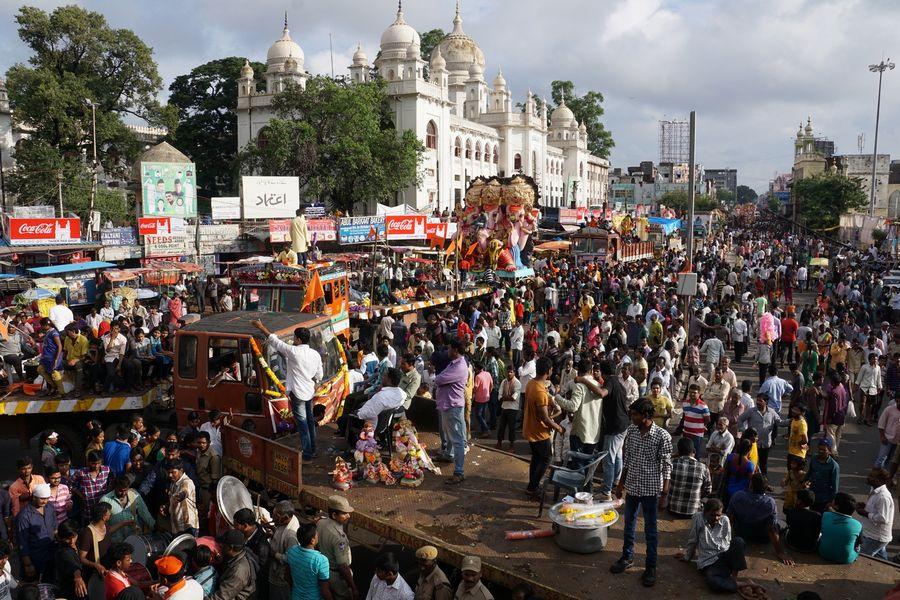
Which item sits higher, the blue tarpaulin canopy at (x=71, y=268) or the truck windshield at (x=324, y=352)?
the blue tarpaulin canopy at (x=71, y=268)

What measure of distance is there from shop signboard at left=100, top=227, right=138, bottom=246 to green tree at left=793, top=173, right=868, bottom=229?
164 ft

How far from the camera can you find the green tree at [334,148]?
139ft

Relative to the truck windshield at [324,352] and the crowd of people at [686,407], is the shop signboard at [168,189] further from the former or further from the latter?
the truck windshield at [324,352]

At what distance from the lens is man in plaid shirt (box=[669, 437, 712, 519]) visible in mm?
6699

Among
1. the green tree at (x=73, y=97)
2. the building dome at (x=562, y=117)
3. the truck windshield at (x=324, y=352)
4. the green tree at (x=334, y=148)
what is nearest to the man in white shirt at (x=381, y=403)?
the truck windshield at (x=324, y=352)

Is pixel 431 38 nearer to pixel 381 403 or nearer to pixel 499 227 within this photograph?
pixel 499 227

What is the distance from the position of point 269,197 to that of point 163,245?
697cm

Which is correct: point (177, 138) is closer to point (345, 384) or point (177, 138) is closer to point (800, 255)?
point (800, 255)

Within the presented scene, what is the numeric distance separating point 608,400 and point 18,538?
19.7ft

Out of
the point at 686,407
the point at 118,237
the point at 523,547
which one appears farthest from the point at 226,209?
the point at 523,547

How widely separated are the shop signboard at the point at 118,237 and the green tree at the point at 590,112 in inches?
2787

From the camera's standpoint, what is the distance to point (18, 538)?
6.59 metres

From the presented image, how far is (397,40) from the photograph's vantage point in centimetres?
5434

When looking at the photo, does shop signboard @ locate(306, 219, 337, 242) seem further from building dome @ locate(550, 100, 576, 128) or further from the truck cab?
building dome @ locate(550, 100, 576, 128)
